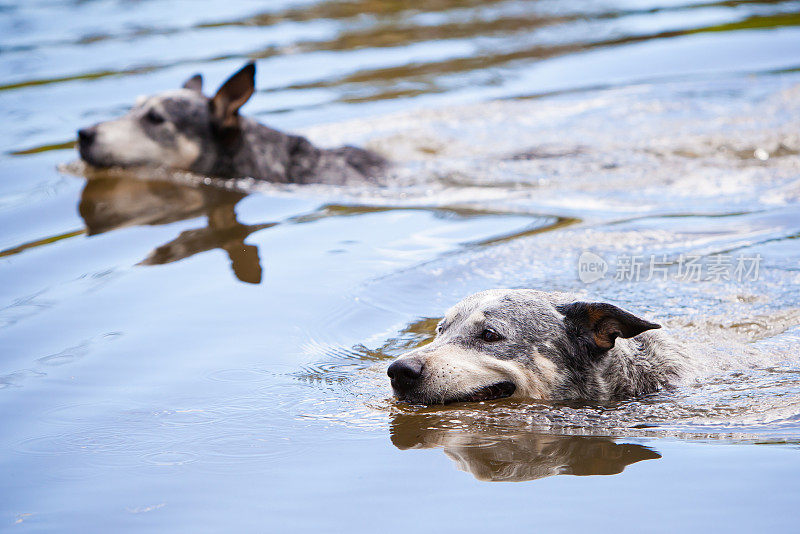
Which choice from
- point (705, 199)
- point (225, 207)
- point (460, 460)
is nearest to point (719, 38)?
point (705, 199)

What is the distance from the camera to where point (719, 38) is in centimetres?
1714

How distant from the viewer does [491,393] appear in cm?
568

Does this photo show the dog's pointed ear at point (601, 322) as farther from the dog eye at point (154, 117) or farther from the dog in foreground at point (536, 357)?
the dog eye at point (154, 117)

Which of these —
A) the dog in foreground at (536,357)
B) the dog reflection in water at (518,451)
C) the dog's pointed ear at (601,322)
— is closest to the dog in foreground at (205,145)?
the dog in foreground at (536,357)

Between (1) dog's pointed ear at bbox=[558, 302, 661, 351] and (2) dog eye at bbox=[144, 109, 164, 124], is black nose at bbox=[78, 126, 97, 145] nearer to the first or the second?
(2) dog eye at bbox=[144, 109, 164, 124]

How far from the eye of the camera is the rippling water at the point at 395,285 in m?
4.58

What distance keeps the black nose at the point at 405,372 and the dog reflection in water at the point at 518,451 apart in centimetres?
19

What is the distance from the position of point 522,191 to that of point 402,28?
962 centimetres

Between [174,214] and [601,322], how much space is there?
17.8ft

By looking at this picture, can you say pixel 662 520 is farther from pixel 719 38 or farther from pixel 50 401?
pixel 719 38

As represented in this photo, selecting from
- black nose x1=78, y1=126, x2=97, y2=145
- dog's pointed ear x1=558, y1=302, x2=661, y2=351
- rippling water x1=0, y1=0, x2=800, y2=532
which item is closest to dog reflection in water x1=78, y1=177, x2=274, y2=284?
rippling water x1=0, y1=0, x2=800, y2=532

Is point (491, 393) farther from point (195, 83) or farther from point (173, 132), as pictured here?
point (195, 83)

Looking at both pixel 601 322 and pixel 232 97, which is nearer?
pixel 601 322

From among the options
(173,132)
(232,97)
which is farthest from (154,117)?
(232,97)
